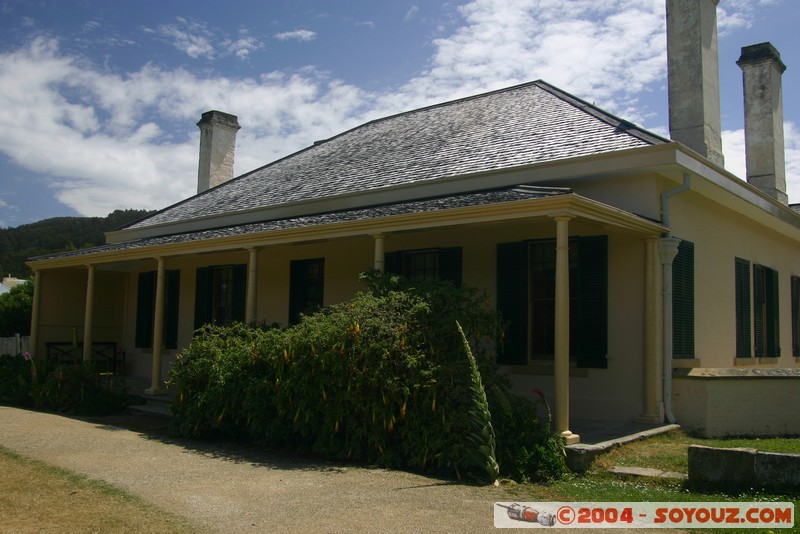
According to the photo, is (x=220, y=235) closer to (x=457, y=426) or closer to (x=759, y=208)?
(x=457, y=426)

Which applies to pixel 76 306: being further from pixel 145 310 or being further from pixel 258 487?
pixel 258 487

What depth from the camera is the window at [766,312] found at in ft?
44.5

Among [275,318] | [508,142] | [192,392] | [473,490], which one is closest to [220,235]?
[275,318]

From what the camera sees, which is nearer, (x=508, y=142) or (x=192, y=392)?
(x=192, y=392)

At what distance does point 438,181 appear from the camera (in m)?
11.7

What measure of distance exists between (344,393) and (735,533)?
13.7 feet

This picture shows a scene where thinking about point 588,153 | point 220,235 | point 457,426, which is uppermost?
point 588,153

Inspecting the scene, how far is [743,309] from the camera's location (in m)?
12.8

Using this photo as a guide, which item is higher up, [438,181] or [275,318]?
[438,181]

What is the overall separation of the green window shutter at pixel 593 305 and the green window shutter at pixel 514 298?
797 mm

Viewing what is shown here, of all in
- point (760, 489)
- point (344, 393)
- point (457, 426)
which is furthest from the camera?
point (344, 393)

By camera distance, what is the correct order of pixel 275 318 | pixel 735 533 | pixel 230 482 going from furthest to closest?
pixel 275 318 → pixel 230 482 → pixel 735 533

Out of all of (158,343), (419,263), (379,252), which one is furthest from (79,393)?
(419,263)

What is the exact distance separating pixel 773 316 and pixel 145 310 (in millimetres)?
13717
